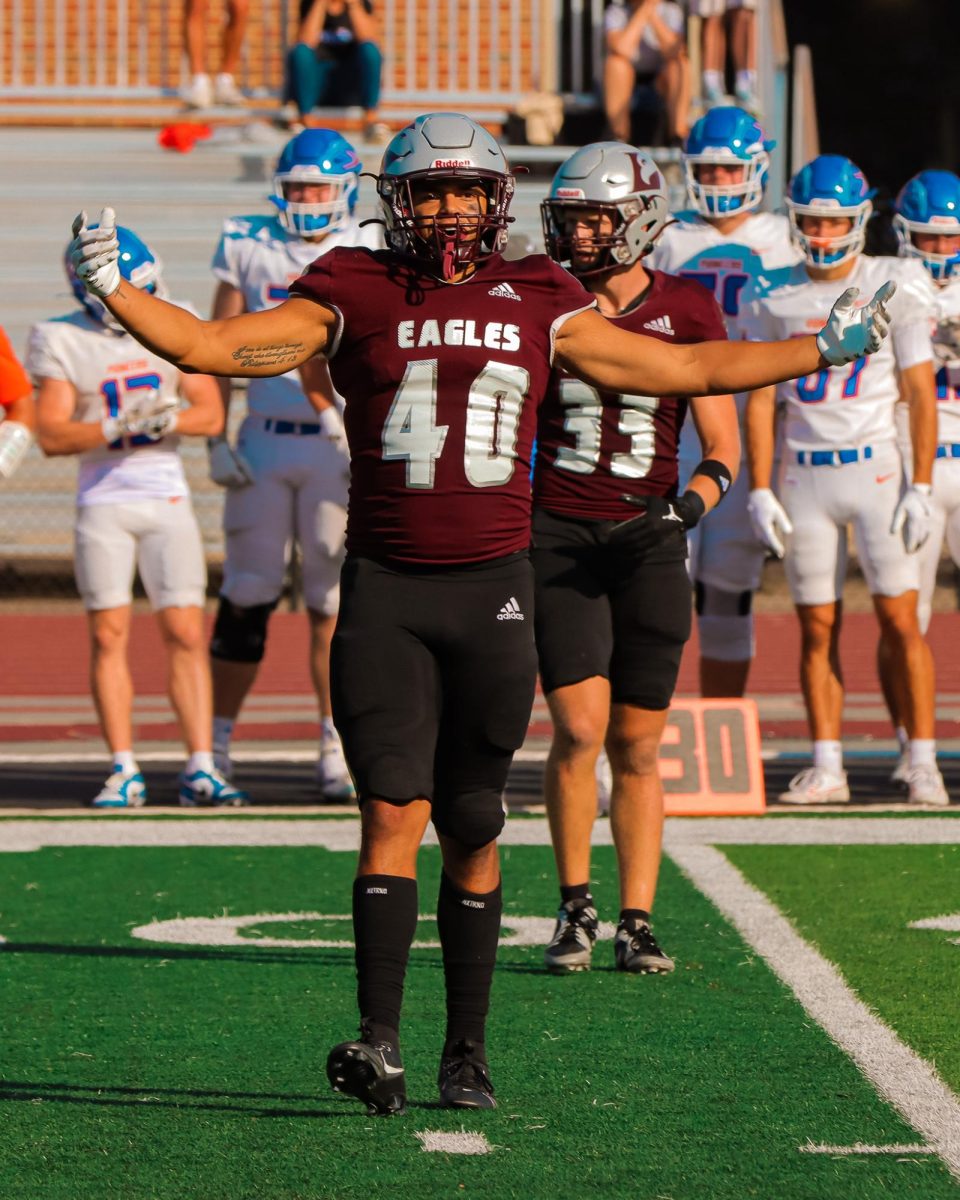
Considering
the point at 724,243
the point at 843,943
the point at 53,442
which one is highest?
the point at 724,243

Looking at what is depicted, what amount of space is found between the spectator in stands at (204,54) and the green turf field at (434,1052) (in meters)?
11.9

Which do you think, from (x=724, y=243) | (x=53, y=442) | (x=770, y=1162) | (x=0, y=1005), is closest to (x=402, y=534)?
(x=770, y=1162)

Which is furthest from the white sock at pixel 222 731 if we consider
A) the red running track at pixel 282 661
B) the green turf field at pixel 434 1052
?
the green turf field at pixel 434 1052

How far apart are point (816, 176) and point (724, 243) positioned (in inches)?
29.3

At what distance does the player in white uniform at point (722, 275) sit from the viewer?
8.62 m

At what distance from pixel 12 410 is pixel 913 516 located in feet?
9.97

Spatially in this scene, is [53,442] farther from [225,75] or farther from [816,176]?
[225,75]

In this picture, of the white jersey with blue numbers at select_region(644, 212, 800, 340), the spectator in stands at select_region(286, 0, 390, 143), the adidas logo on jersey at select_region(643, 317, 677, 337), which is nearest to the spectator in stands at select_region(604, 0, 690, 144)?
the spectator in stands at select_region(286, 0, 390, 143)

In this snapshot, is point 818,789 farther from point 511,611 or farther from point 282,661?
point 282,661

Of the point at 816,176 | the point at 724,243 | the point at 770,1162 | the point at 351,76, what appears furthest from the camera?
the point at 351,76

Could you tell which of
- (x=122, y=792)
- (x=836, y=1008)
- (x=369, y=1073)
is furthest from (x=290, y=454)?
(x=369, y=1073)

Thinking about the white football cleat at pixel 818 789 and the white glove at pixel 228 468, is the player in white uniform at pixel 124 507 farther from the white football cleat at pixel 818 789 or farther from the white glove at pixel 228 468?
the white football cleat at pixel 818 789

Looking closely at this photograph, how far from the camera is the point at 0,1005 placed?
5.36 metres

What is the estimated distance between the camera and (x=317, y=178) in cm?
838
